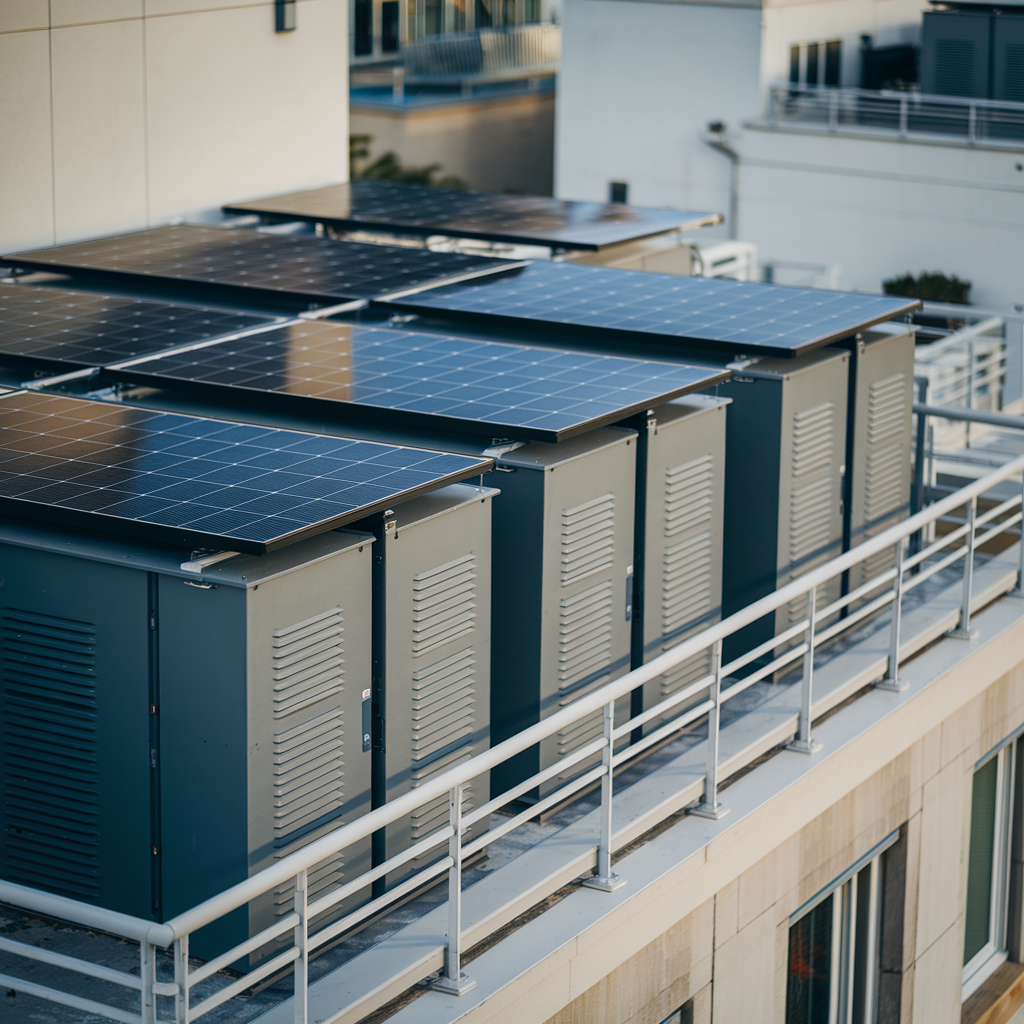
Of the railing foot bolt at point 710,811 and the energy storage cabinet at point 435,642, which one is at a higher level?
the energy storage cabinet at point 435,642

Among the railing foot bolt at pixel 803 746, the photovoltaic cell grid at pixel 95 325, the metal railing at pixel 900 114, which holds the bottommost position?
the railing foot bolt at pixel 803 746

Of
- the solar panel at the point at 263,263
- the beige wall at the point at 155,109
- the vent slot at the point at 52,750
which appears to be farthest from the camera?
the beige wall at the point at 155,109

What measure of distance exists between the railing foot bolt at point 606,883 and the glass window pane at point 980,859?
5.25 meters

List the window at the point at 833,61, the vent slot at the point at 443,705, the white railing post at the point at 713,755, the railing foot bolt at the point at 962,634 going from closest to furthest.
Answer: the vent slot at the point at 443,705
the white railing post at the point at 713,755
the railing foot bolt at the point at 962,634
the window at the point at 833,61

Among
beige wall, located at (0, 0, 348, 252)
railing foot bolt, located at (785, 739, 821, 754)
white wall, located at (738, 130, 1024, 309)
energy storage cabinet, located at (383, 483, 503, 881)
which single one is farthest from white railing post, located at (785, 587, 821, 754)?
white wall, located at (738, 130, 1024, 309)

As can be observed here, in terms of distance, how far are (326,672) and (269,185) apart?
32.2 ft

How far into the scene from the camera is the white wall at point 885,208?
3177 centimetres

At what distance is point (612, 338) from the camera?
35.0 ft

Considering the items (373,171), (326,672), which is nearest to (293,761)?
(326,672)

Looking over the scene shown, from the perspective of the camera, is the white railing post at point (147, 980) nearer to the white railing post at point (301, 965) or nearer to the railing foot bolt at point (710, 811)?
the white railing post at point (301, 965)

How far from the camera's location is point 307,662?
696 centimetres

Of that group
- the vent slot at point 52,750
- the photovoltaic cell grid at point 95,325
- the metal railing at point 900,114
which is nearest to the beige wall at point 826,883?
the vent slot at point 52,750

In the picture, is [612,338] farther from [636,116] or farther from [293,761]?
[636,116]

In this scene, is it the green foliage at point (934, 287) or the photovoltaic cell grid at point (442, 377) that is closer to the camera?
the photovoltaic cell grid at point (442, 377)
